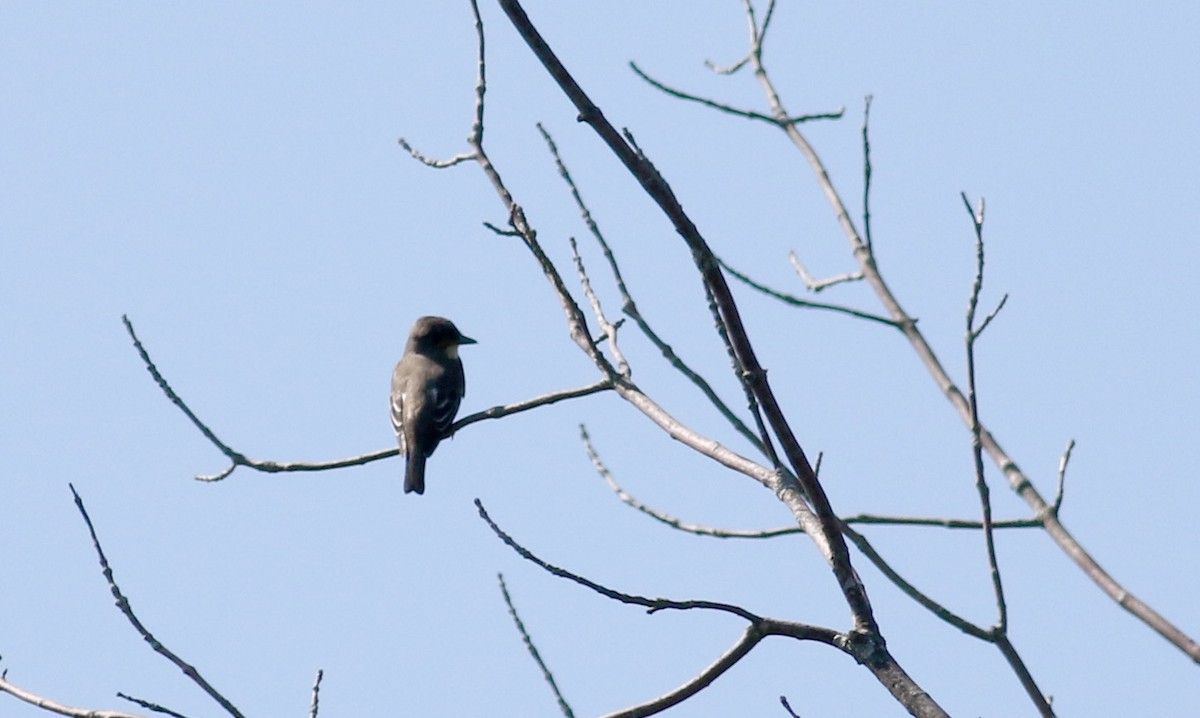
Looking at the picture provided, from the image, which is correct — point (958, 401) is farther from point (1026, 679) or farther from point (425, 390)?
point (425, 390)

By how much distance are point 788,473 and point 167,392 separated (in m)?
2.90

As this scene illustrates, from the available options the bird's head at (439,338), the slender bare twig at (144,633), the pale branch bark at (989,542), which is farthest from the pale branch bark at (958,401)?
the bird's head at (439,338)

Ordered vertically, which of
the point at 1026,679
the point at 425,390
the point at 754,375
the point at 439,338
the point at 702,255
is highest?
the point at 439,338

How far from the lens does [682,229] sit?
12.1 ft

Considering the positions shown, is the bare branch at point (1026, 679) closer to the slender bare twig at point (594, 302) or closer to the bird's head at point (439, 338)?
the slender bare twig at point (594, 302)

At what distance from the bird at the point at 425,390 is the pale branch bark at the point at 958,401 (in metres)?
5.05

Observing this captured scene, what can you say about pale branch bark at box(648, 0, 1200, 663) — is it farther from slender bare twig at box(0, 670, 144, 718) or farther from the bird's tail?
the bird's tail

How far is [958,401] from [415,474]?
7369 millimetres

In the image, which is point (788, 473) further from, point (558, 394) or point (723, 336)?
point (558, 394)

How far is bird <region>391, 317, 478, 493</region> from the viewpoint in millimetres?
11422

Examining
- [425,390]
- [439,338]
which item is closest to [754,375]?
[425,390]

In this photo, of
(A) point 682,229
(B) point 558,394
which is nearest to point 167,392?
(B) point 558,394

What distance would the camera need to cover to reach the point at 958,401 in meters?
4.38

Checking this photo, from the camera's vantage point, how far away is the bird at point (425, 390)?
37.5ft
